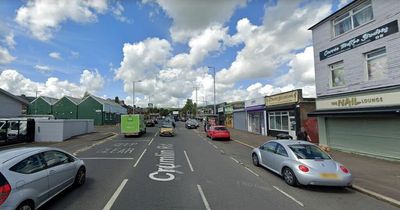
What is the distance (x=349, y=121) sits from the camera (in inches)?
600

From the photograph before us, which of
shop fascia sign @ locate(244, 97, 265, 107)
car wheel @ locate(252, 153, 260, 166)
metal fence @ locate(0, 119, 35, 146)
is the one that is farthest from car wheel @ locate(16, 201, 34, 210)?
shop fascia sign @ locate(244, 97, 265, 107)

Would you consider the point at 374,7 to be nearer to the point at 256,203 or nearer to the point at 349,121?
the point at 349,121

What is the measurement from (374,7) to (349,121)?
6.49 metres

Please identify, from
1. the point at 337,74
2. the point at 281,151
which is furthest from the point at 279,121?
the point at 281,151

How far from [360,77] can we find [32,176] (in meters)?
16.0

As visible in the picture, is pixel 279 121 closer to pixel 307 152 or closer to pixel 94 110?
pixel 307 152

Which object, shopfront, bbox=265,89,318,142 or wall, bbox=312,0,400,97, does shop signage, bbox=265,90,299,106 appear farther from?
wall, bbox=312,0,400,97

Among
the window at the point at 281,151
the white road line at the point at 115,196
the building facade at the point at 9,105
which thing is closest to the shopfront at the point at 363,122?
the window at the point at 281,151

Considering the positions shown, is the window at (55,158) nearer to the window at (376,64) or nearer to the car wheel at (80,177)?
the car wheel at (80,177)

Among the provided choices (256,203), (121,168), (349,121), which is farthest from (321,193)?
(349,121)

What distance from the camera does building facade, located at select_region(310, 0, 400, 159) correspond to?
41.2 ft

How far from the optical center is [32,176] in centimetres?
552

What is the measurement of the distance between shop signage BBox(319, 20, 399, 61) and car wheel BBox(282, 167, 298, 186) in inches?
380

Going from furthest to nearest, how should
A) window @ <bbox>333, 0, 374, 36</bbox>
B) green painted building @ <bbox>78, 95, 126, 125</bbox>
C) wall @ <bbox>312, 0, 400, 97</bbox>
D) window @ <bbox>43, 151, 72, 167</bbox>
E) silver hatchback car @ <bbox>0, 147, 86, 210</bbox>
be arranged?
A: green painted building @ <bbox>78, 95, 126, 125</bbox> → window @ <bbox>333, 0, 374, 36</bbox> → wall @ <bbox>312, 0, 400, 97</bbox> → window @ <bbox>43, 151, 72, 167</bbox> → silver hatchback car @ <bbox>0, 147, 86, 210</bbox>
